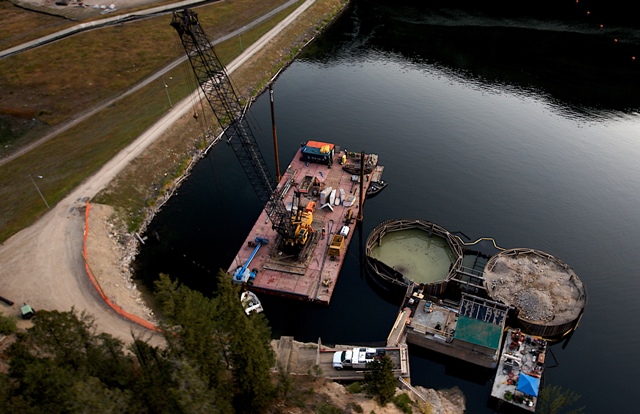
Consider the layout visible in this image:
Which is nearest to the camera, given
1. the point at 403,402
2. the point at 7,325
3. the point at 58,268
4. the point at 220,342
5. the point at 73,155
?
the point at 220,342

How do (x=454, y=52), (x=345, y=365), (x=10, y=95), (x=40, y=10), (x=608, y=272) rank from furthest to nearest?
(x=40, y=10)
(x=454, y=52)
(x=10, y=95)
(x=608, y=272)
(x=345, y=365)

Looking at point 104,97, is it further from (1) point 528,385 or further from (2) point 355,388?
(1) point 528,385

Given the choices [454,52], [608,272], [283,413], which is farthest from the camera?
[454,52]

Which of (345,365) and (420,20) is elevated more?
(420,20)

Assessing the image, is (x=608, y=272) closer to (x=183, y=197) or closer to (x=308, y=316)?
(x=308, y=316)

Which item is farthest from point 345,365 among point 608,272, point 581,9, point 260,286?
point 581,9

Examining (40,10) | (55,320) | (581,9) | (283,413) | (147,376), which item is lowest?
(283,413)

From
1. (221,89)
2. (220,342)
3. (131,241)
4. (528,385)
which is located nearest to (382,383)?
(528,385)

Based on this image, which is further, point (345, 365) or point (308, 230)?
point (308, 230)
